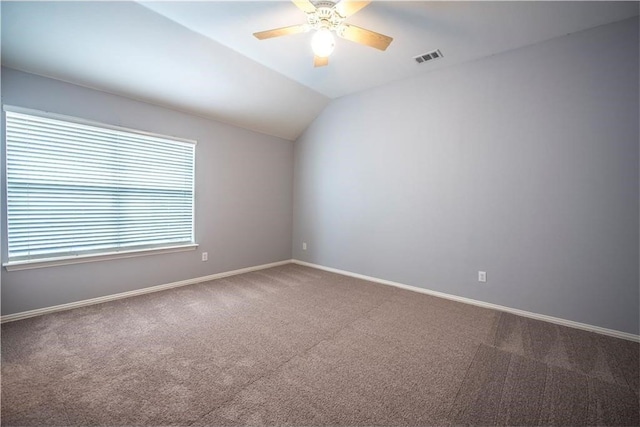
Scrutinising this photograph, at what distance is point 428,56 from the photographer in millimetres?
3129

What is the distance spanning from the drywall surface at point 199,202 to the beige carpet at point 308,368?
32 cm

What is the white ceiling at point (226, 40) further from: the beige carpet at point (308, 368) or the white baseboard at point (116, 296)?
the beige carpet at point (308, 368)

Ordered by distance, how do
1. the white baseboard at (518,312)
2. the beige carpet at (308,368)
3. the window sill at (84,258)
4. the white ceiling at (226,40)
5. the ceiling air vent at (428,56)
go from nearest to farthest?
the beige carpet at (308,368) < the white ceiling at (226,40) < the white baseboard at (518,312) < the window sill at (84,258) < the ceiling air vent at (428,56)

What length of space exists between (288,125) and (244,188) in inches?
53.1

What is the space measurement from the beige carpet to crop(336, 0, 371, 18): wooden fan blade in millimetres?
2617

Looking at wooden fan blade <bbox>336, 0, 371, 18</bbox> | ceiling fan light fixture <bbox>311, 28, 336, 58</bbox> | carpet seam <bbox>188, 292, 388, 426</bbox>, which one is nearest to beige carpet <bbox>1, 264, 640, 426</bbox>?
carpet seam <bbox>188, 292, 388, 426</bbox>

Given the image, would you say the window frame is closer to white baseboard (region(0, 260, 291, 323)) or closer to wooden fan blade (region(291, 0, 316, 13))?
white baseboard (region(0, 260, 291, 323))

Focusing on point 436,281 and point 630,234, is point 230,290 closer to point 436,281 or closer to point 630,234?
point 436,281

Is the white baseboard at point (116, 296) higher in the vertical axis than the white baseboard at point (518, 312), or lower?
higher

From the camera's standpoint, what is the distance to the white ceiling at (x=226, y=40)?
90.9 inches

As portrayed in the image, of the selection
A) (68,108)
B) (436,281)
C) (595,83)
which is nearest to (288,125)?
(68,108)

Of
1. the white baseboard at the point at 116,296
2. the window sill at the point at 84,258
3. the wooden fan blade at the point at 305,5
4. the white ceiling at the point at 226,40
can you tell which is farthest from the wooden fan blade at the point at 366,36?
the white baseboard at the point at 116,296

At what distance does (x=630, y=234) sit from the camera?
7.89ft

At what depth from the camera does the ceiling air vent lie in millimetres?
3040
